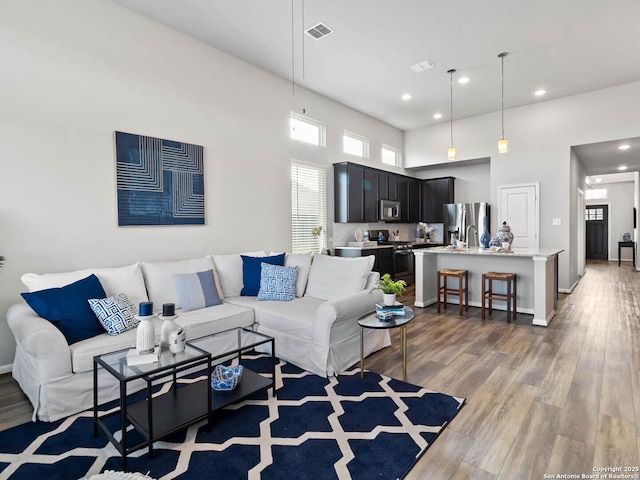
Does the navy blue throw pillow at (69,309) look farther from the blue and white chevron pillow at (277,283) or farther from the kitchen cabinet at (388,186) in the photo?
the kitchen cabinet at (388,186)

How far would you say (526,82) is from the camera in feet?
18.7

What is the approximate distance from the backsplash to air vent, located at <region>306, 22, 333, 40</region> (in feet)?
10.4

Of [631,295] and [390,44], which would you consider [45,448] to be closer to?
[390,44]

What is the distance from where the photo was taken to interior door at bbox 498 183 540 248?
674cm

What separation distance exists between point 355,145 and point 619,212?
35.4ft

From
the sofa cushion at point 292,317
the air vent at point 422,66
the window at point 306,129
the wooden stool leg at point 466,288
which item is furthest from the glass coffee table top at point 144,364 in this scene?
the air vent at point 422,66

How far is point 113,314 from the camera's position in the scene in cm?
277

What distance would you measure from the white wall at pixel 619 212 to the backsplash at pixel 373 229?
7.91 meters

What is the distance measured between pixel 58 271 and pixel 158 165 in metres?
1.45

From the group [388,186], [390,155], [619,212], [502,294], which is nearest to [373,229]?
[388,186]

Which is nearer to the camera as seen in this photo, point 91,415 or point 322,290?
A: point 91,415

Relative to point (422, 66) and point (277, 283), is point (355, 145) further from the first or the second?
point (277, 283)

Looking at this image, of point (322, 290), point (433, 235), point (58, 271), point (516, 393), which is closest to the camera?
point (516, 393)

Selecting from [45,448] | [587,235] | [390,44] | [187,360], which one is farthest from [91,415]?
[587,235]
